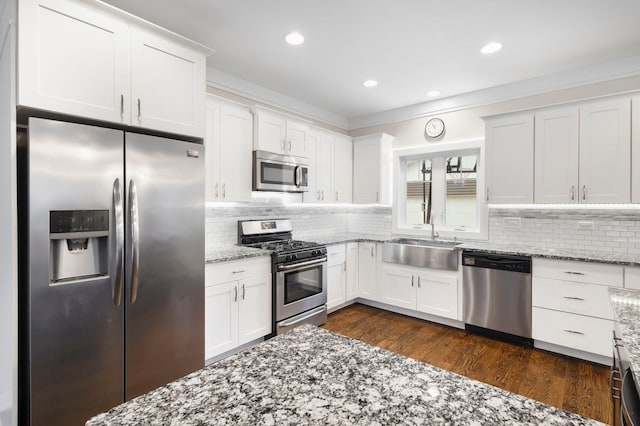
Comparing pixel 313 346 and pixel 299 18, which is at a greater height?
pixel 299 18

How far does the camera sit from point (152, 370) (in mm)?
2051

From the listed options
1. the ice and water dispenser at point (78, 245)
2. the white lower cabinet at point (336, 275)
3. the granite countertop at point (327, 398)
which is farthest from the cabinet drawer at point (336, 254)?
the granite countertop at point (327, 398)

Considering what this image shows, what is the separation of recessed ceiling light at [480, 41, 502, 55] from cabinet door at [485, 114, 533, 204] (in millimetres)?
863

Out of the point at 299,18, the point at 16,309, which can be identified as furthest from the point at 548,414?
the point at 299,18

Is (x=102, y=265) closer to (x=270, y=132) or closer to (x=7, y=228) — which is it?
(x=7, y=228)

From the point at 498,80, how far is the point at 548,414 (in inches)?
142

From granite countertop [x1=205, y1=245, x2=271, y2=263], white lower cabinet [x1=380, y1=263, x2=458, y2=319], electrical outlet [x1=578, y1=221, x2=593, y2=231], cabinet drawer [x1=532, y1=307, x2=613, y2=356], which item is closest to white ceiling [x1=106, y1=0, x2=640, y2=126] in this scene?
electrical outlet [x1=578, y1=221, x2=593, y2=231]

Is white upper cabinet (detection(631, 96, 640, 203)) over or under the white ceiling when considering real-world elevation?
under

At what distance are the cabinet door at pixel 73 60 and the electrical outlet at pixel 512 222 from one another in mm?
3755

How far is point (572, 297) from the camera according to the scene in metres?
2.86

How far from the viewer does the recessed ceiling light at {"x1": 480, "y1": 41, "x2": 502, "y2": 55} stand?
2689 millimetres

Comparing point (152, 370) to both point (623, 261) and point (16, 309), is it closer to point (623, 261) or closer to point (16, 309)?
point (16, 309)

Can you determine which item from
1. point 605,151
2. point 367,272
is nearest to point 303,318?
point 367,272

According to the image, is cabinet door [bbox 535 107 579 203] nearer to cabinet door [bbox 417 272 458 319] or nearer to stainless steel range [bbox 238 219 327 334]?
cabinet door [bbox 417 272 458 319]
